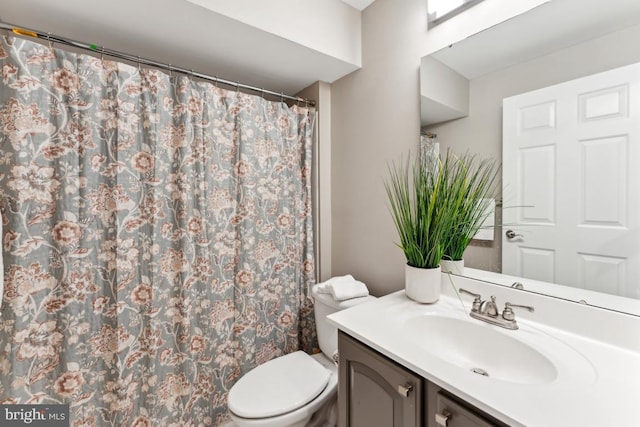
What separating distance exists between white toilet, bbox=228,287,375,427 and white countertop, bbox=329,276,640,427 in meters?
0.46

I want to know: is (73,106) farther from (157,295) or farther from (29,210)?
(157,295)

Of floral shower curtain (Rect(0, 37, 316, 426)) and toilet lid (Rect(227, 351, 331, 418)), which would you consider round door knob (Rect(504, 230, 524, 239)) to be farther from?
floral shower curtain (Rect(0, 37, 316, 426))

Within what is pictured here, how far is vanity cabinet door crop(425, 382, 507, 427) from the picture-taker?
625 mm

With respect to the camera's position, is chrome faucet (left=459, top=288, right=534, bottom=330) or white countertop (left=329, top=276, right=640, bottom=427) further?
chrome faucet (left=459, top=288, right=534, bottom=330)

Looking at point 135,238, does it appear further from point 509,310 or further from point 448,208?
point 509,310

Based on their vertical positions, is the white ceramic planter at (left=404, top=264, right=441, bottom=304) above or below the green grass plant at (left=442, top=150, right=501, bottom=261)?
below

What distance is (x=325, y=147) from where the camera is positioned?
190cm

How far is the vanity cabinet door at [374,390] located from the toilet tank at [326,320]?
0.43 metres

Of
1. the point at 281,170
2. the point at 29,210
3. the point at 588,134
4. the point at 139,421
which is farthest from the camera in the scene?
the point at 281,170

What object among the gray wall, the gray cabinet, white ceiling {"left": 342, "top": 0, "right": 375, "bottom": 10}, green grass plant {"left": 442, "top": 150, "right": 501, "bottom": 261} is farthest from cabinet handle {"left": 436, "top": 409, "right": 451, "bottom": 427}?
Result: white ceiling {"left": 342, "top": 0, "right": 375, "bottom": 10}

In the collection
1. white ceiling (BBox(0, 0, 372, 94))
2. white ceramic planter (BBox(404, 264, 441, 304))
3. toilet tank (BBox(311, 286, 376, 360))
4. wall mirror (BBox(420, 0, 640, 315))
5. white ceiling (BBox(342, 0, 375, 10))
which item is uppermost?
white ceiling (BBox(342, 0, 375, 10))

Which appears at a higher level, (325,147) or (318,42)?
(318,42)

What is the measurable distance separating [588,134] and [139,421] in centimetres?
221

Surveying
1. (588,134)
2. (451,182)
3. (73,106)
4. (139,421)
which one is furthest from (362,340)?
(73,106)
